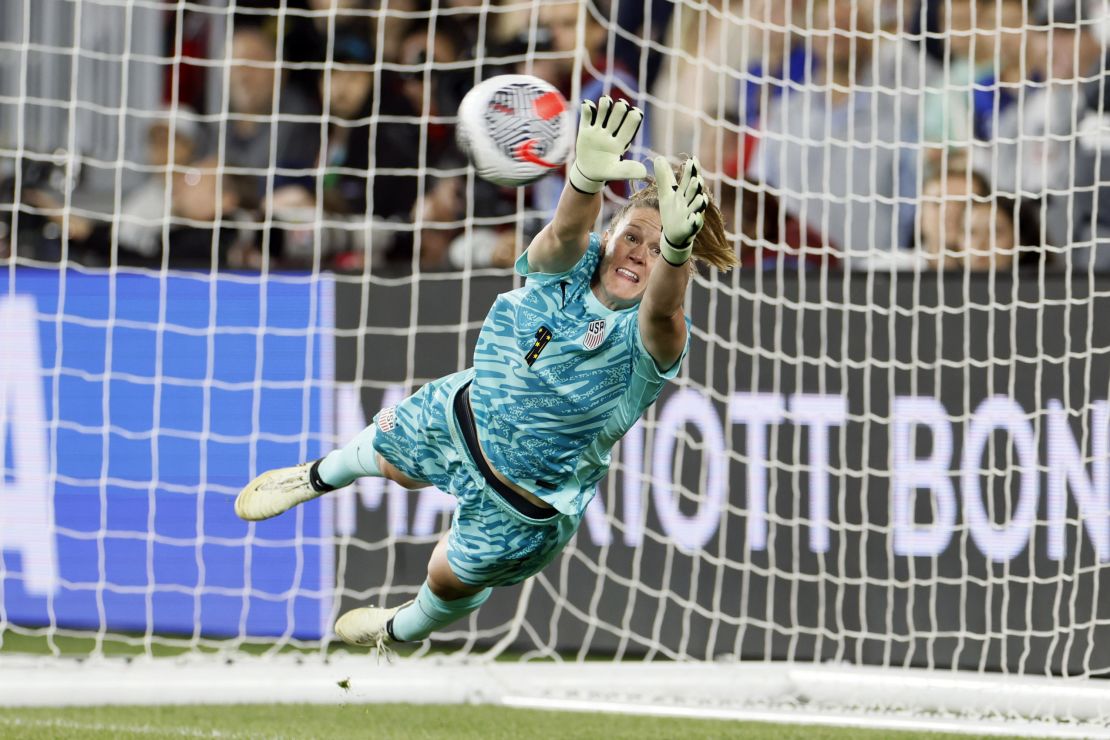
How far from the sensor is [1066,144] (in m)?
7.44

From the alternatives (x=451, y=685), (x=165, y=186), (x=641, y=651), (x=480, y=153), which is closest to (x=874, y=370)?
(x=641, y=651)

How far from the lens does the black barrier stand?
22.9 ft

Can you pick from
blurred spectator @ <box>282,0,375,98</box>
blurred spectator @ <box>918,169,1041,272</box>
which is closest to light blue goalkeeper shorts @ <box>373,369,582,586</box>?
blurred spectator @ <box>918,169,1041,272</box>

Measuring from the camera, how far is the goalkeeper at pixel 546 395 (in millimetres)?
4488

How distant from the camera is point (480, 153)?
4.43 m

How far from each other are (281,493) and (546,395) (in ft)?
3.92

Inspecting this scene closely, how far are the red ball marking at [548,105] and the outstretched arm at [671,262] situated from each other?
1.82 feet

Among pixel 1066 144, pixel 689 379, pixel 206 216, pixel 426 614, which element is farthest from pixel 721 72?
pixel 426 614

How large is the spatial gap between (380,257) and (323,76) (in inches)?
40.2

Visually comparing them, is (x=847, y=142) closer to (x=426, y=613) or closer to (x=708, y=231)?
(x=708, y=231)

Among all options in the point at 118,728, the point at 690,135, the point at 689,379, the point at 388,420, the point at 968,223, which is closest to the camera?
the point at 388,420

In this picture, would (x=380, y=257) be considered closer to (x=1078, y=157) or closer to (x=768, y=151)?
(x=768, y=151)

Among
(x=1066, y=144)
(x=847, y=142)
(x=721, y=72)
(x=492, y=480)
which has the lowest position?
(x=492, y=480)

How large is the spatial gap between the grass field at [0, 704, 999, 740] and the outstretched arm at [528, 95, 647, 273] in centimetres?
228
